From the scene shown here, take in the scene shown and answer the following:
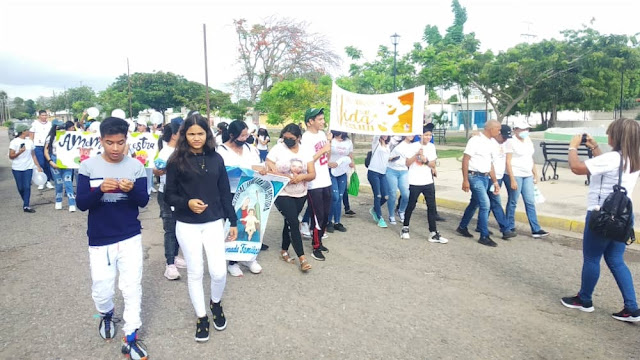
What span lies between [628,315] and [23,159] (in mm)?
9712

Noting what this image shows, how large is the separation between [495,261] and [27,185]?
8.56 m

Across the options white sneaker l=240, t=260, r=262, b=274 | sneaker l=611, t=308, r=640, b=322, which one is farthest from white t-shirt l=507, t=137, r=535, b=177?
white sneaker l=240, t=260, r=262, b=274

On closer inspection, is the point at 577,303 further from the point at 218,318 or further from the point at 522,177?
the point at 218,318

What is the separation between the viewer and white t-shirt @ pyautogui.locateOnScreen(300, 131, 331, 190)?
5.64 meters

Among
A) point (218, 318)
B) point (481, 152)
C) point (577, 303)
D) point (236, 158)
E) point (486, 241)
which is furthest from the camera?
point (486, 241)

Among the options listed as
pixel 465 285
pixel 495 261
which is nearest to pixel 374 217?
pixel 495 261

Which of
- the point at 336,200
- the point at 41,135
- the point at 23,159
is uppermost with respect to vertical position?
the point at 41,135

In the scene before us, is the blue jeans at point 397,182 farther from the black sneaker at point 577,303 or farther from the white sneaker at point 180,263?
the white sneaker at point 180,263

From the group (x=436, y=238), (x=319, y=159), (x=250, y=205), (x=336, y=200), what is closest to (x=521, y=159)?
(x=436, y=238)

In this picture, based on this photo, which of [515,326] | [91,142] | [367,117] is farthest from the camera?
[91,142]

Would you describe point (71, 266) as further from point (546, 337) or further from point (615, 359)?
point (615, 359)

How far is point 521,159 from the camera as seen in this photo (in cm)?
688

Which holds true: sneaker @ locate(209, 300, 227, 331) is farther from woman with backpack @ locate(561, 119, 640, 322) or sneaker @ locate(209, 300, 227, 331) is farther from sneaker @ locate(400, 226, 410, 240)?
sneaker @ locate(400, 226, 410, 240)

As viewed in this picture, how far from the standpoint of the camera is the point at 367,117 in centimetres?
717
